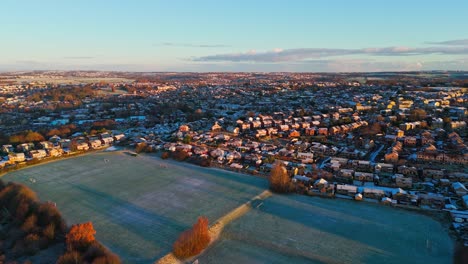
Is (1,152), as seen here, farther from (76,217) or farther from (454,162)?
(454,162)

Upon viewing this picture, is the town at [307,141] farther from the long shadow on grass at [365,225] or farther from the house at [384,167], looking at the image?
the long shadow on grass at [365,225]

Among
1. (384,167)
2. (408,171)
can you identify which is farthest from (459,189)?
(384,167)

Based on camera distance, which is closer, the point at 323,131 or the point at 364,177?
the point at 364,177

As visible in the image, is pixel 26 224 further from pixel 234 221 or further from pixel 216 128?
pixel 216 128

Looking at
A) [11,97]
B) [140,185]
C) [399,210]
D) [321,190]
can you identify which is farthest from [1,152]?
[11,97]

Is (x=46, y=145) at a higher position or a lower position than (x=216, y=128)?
lower

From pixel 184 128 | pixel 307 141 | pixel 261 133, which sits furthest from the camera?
pixel 184 128
